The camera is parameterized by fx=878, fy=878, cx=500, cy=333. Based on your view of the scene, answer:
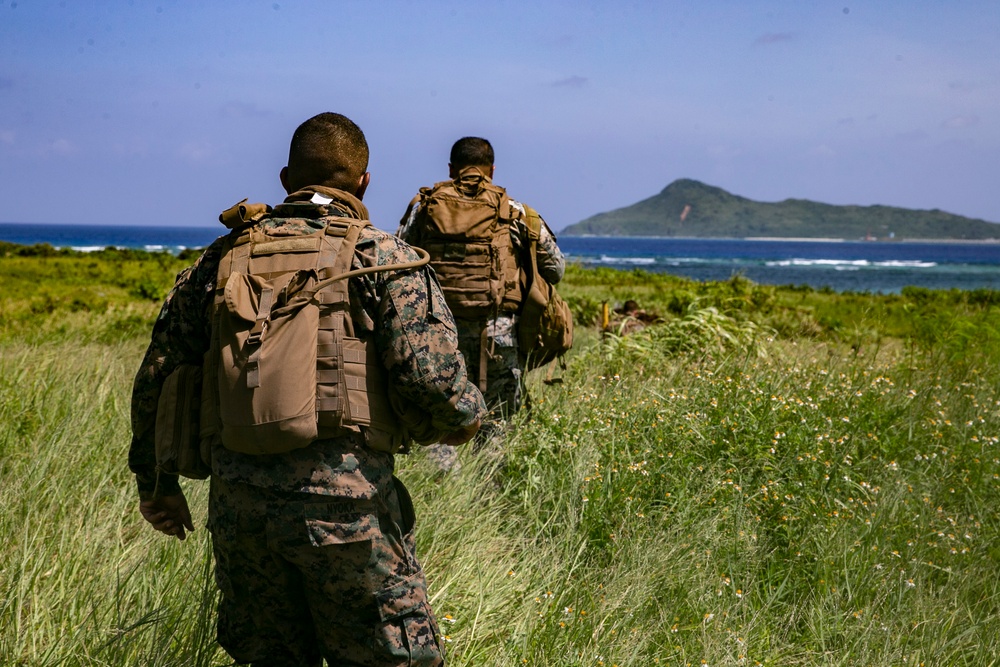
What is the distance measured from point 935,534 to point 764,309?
7.31 metres

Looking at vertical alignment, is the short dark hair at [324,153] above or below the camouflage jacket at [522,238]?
above

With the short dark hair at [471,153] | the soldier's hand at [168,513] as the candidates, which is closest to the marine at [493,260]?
the short dark hair at [471,153]

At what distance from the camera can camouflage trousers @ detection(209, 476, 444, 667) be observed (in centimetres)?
232

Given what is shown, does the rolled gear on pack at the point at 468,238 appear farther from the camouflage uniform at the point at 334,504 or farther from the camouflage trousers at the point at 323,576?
the camouflage trousers at the point at 323,576

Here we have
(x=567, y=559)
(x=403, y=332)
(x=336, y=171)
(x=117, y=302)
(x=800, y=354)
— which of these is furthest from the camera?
(x=117, y=302)

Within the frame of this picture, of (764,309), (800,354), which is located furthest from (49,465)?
(764,309)

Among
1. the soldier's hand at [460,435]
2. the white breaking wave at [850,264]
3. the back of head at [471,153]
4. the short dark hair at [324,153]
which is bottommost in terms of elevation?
the white breaking wave at [850,264]

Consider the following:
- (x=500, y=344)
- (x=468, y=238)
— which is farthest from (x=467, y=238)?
(x=500, y=344)

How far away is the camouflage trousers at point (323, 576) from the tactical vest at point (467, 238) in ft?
9.36

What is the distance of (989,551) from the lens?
4707 millimetres

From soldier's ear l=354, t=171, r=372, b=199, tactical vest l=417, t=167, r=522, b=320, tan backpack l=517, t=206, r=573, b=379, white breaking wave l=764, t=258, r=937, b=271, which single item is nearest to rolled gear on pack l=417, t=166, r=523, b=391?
tactical vest l=417, t=167, r=522, b=320

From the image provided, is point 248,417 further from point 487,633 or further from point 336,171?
point 487,633

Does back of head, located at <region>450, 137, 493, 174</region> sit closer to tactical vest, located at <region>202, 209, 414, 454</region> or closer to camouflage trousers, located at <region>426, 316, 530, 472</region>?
camouflage trousers, located at <region>426, 316, 530, 472</region>

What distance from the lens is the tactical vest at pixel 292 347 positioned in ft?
7.25
